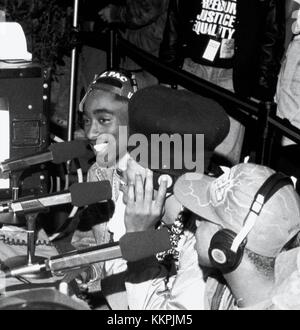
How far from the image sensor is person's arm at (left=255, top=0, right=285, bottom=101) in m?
3.84

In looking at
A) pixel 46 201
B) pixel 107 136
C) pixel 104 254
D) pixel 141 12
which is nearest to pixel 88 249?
pixel 104 254

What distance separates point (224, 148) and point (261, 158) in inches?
46.0

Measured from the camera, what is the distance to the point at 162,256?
229cm

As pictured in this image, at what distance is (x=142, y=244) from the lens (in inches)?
60.6

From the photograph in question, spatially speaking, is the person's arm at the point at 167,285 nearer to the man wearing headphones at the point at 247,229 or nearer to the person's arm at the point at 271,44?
the man wearing headphones at the point at 247,229

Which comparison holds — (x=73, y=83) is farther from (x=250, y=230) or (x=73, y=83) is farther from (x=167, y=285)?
(x=250, y=230)

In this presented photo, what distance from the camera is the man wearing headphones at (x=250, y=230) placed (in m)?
1.59

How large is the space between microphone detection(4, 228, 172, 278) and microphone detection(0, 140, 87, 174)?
1.88 feet

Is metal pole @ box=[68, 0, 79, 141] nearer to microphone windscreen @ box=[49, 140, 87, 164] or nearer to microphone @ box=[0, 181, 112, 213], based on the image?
microphone windscreen @ box=[49, 140, 87, 164]

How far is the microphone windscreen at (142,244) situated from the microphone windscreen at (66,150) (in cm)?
66

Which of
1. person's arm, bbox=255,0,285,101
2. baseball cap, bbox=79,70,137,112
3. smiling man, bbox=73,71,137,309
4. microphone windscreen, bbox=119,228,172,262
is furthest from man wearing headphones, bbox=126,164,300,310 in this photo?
person's arm, bbox=255,0,285,101
